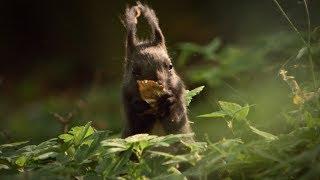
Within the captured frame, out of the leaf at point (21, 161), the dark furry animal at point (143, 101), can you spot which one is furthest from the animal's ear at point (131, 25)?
the leaf at point (21, 161)

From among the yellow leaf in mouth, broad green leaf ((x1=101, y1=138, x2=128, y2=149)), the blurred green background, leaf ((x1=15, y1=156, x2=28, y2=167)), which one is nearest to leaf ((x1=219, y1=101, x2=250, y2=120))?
the yellow leaf in mouth

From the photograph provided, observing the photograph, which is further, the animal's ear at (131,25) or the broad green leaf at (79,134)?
the animal's ear at (131,25)

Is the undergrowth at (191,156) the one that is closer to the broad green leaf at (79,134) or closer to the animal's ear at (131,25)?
the broad green leaf at (79,134)

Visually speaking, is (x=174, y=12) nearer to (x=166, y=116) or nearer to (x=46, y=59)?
(x=46, y=59)

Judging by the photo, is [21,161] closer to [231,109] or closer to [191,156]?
[191,156]

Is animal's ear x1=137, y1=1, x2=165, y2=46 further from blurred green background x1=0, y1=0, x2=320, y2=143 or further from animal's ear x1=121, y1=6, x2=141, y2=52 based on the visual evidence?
blurred green background x1=0, y1=0, x2=320, y2=143

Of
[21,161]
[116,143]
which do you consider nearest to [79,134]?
[21,161]

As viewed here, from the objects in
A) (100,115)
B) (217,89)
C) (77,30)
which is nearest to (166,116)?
(217,89)
